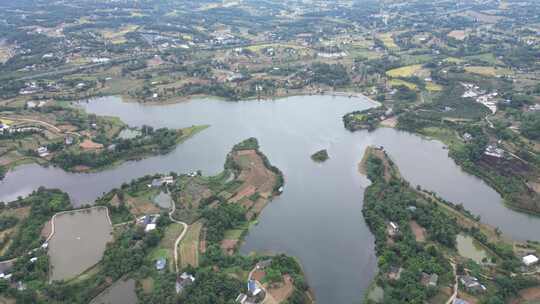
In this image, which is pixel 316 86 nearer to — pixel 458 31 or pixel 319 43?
pixel 319 43

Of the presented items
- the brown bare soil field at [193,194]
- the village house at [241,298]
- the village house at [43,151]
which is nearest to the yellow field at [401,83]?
the brown bare soil field at [193,194]

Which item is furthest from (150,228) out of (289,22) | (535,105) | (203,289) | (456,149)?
(289,22)

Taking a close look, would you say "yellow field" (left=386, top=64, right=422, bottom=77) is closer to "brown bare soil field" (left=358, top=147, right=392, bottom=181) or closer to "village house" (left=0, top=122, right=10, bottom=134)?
"brown bare soil field" (left=358, top=147, right=392, bottom=181)

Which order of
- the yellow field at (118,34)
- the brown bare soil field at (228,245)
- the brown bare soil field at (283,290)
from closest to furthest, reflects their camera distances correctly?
the brown bare soil field at (283,290), the brown bare soil field at (228,245), the yellow field at (118,34)

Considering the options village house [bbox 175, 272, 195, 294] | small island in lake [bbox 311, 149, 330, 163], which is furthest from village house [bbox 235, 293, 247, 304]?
small island in lake [bbox 311, 149, 330, 163]

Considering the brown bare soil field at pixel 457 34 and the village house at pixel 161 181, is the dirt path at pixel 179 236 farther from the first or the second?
the brown bare soil field at pixel 457 34

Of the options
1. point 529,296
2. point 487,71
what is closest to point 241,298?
point 529,296

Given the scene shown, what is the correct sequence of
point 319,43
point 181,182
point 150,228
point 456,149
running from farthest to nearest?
point 319,43 < point 456,149 < point 181,182 < point 150,228
